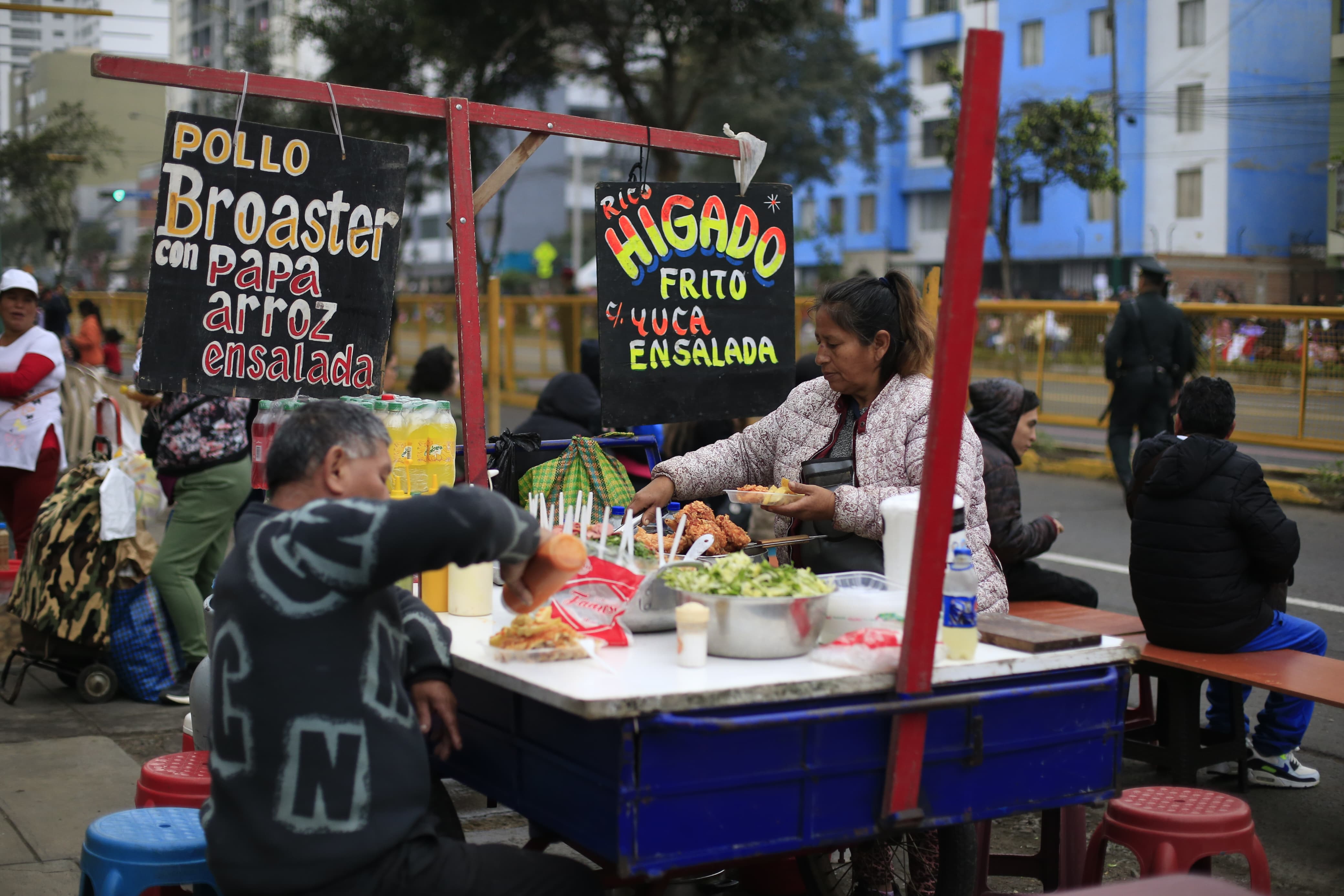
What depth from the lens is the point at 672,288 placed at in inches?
173

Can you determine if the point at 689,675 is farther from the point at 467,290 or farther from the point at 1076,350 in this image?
the point at 1076,350

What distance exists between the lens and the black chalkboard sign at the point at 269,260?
3.67 m

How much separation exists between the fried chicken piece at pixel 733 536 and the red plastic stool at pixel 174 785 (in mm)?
1483

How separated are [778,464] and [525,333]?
656 inches

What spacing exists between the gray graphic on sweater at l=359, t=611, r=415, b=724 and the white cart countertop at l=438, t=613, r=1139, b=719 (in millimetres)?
240

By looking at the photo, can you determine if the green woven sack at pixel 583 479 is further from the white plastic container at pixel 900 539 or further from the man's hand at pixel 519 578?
the man's hand at pixel 519 578

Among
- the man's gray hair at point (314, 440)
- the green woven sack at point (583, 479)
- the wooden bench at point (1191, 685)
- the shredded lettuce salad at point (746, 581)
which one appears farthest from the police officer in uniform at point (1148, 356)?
the man's gray hair at point (314, 440)

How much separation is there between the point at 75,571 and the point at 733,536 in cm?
368

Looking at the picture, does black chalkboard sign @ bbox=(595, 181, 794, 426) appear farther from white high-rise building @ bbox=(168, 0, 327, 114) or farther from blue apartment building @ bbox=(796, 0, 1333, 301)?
blue apartment building @ bbox=(796, 0, 1333, 301)

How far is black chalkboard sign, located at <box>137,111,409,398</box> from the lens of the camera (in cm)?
367

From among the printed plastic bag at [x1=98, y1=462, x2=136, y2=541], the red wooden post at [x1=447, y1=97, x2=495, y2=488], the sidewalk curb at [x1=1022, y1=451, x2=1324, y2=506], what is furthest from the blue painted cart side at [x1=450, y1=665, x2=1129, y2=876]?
the sidewalk curb at [x1=1022, y1=451, x2=1324, y2=506]

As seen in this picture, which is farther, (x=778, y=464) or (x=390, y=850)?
(x=778, y=464)

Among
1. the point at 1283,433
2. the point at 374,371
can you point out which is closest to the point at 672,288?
the point at 374,371

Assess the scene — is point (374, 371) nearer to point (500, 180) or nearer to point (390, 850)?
point (500, 180)
